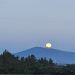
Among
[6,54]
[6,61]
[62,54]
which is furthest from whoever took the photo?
[62,54]

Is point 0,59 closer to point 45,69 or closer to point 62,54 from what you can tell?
point 45,69

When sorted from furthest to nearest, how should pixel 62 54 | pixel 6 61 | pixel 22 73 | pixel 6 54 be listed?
pixel 62 54 < pixel 6 54 < pixel 6 61 < pixel 22 73

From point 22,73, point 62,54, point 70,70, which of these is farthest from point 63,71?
point 62,54

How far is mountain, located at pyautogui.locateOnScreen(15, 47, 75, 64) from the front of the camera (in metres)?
64.3

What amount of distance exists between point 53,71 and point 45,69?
869 mm

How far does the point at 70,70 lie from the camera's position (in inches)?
1850

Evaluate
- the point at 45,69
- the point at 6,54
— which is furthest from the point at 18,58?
the point at 45,69

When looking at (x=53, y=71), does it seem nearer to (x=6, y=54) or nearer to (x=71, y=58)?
(x=6, y=54)

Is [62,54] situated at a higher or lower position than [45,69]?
higher

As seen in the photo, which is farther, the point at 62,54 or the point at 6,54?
the point at 62,54

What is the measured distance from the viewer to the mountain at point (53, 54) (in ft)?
211

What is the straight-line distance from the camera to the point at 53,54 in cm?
7031

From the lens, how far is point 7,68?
1858 inches

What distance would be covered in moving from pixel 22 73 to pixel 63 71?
13.5ft
